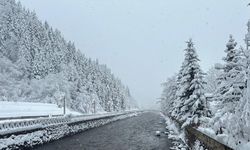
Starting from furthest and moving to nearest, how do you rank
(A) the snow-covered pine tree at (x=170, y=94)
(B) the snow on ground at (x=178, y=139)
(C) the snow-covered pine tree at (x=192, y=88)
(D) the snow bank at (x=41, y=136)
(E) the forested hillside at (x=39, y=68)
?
(E) the forested hillside at (x=39, y=68) < (A) the snow-covered pine tree at (x=170, y=94) < (C) the snow-covered pine tree at (x=192, y=88) < (B) the snow on ground at (x=178, y=139) < (D) the snow bank at (x=41, y=136)

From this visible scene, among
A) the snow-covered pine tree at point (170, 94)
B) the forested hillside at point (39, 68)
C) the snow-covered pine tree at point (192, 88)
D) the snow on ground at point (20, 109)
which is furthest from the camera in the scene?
the forested hillside at point (39, 68)

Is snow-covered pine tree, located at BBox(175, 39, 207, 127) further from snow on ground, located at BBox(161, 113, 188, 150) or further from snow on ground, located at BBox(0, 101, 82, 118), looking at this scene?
snow on ground, located at BBox(0, 101, 82, 118)

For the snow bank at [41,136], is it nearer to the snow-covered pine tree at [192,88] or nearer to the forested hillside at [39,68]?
the snow-covered pine tree at [192,88]

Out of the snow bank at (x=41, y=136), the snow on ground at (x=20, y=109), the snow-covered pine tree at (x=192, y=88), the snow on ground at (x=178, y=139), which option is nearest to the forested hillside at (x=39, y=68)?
the snow on ground at (x=20, y=109)

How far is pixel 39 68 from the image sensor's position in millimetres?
79562

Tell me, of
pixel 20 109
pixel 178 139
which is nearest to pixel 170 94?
pixel 20 109

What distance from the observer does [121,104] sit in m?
135

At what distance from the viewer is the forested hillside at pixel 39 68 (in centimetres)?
7344

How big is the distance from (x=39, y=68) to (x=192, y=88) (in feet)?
185

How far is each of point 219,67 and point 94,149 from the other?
39.0 feet

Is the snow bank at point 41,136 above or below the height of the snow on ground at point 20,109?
below

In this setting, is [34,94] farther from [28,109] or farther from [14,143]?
[14,143]

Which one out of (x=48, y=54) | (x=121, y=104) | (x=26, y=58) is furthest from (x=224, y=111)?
(x=121, y=104)

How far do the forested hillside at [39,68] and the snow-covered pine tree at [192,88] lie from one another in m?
36.8
